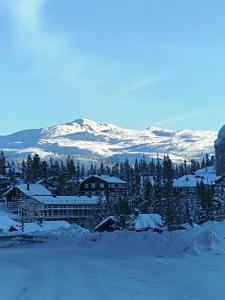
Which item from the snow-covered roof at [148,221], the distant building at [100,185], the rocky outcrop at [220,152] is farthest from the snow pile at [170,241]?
the distant building at [100,185]

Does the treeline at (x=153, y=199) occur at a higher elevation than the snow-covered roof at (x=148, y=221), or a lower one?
higher

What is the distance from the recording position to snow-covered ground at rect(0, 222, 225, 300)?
1161cm

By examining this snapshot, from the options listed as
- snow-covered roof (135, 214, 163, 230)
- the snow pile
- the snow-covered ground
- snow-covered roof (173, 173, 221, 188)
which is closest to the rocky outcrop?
the snow pile

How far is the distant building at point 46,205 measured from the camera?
12750 centimetres

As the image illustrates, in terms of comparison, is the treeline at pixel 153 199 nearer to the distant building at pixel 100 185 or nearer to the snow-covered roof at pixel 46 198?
the distant building at pixel 100 185

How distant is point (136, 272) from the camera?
49.8ft

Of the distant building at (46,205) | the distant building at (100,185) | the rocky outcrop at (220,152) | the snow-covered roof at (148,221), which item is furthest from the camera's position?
the distant building at (100,185)

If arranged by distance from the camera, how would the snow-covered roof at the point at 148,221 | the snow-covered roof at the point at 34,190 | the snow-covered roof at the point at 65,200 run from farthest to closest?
the snow-covered roof at the point at 34,190 < the snow-covered roof at the point at 65,200 < the snow-covered roof at the point at 148,221

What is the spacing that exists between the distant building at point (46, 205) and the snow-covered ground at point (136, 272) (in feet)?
339

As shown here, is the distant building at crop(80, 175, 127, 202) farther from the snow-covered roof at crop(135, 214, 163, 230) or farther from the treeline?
the snow-covered roof at crop(135, 214, 163, 230)

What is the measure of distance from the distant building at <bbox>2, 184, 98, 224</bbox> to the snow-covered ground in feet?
339

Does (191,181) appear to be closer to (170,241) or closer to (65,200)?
(65,200)

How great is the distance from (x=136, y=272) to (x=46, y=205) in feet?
378

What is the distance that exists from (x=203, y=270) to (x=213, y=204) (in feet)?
275
